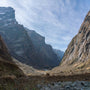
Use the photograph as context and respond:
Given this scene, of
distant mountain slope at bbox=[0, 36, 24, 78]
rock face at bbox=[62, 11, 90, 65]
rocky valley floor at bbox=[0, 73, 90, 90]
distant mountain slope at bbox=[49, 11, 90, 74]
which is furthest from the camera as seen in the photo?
rock face at bbox=[62, 11, 90, 65]

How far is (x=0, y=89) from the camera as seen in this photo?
24.9 ft

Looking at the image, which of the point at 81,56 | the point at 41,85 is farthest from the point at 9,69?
the point at 81,56

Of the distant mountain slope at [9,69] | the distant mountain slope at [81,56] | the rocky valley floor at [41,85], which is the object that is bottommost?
the distant mountain slope at [81,56]

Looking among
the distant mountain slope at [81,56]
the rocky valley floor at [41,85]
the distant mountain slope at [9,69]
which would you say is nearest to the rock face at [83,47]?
the distant mountain slope at [81,56]

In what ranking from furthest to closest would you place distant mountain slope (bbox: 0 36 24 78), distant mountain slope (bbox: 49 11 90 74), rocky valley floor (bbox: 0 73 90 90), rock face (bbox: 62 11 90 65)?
rock face (bbox: 62 11 90 65), distant mountain slope (bbox: 49 11 90 74), distant mountain slope (bbox: 0 36 24 78), rocky valley floor (bbox: 0 73 90 90)

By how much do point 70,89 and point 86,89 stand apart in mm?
1111

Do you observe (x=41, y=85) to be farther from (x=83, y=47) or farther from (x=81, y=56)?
(x=83, y=47)

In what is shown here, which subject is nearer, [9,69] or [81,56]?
[9,69]

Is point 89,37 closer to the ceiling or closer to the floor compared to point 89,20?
closer to the floor

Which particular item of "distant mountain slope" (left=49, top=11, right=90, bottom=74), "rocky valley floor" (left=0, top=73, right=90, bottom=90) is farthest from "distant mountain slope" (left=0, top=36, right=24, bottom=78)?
"distant mountain slope" (left=49, top=11, right=90, bottom=74)

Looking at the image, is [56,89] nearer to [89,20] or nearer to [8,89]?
[8,89]

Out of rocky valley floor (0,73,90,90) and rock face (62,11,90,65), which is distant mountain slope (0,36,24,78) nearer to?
rocky valley floor (0,73,90,90)

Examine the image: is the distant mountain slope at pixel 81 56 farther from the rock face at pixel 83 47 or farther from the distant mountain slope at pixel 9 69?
the distant mountain slope at pixel 9 69

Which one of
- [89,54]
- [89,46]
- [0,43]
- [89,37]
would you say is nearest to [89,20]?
[89,37]
